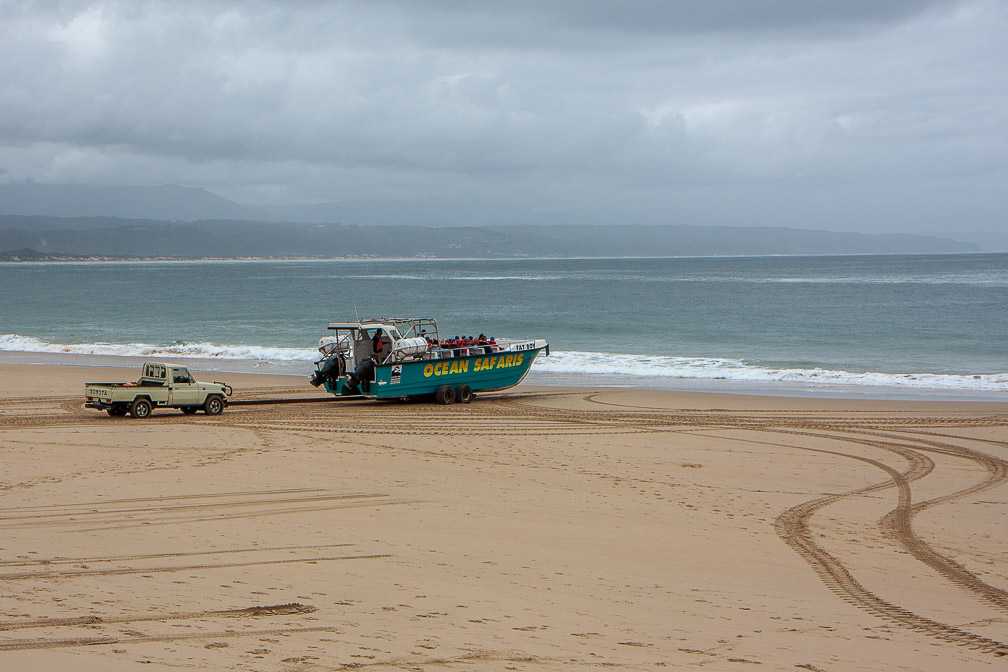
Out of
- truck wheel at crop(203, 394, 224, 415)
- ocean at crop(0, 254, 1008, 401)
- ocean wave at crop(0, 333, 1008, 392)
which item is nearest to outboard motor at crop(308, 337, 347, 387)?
truck wheel at crop(203, 394, 224, 415)

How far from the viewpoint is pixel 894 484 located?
11.6 meters

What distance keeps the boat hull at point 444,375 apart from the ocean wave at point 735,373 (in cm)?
662

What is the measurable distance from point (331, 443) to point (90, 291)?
272 feet

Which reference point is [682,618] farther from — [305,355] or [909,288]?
[909,288]

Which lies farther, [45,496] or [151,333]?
[151,333]

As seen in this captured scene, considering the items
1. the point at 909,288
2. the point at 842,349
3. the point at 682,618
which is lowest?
the point at 682,618

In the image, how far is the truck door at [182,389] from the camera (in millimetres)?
17125

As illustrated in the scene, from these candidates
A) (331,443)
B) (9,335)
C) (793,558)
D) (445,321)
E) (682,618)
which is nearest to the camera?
(682,618)

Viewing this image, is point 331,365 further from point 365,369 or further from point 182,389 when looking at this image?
point 182,389

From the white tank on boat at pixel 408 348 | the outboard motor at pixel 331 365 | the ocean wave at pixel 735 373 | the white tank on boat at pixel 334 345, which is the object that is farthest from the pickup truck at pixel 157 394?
the ocean wave at pixel 735 373

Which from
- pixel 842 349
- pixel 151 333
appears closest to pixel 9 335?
pixel 151 333

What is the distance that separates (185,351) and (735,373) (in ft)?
68.7

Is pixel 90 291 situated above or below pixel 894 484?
above

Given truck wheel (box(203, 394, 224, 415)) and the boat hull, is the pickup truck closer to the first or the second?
truck wheel (box(203, 394, 224, 415))
